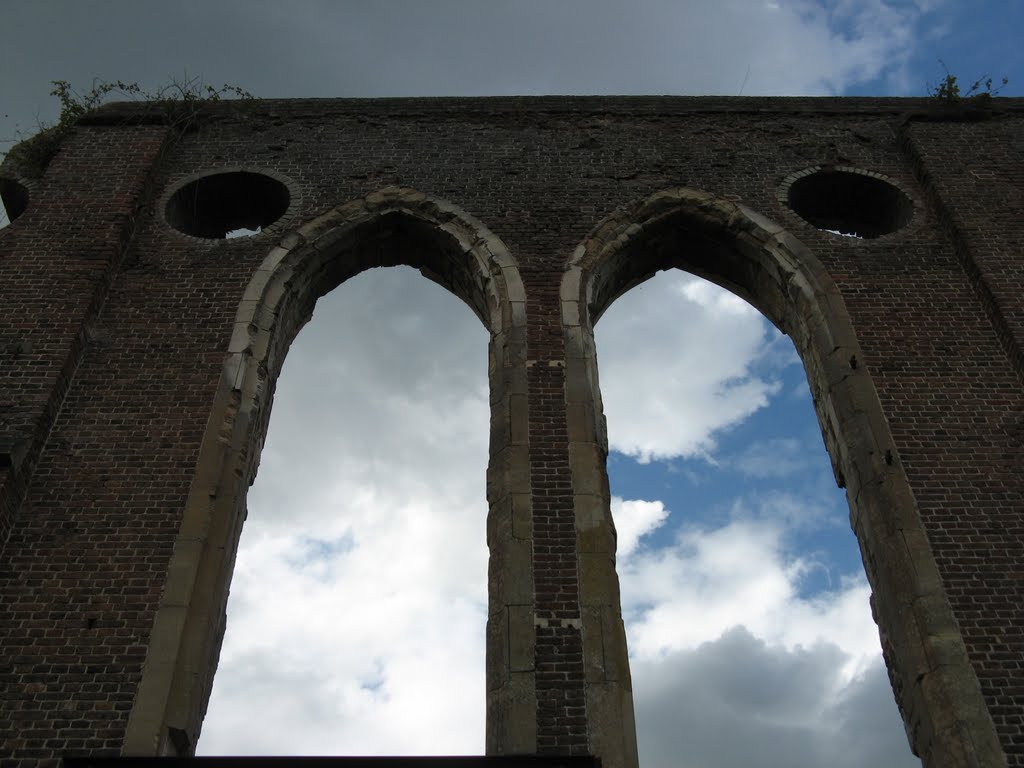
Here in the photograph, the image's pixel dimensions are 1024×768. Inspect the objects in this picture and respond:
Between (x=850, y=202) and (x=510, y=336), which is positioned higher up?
(x=850, y=202)

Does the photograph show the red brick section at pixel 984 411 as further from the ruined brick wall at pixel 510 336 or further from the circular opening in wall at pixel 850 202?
the circular opening in wall at pixel 850 202

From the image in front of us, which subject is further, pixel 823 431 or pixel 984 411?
pixel 823 431

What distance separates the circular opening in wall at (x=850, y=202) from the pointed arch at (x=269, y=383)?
3.70 metres

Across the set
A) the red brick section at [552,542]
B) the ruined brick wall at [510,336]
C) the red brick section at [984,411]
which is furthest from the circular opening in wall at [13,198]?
the red brick section at [984,411]

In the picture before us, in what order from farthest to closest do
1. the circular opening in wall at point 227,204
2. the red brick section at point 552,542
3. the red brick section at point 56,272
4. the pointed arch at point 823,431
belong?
the circular opening in wall at point 227,204
the red brick section at point 56,272
the pointed arch at point 823,431
the red brick section at point 552,542

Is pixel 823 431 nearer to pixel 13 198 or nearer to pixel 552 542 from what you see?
pixel 552 542

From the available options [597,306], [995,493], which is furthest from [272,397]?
[995,493]

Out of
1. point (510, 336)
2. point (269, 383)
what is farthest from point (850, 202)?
point (269, 383)

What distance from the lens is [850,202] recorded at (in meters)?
11.1

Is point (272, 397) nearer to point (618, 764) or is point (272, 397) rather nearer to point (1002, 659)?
point (618, 764)

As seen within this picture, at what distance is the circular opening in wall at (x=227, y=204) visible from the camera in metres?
10.6

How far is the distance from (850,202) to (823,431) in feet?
12.0

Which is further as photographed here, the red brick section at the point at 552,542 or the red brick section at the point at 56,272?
the red brick section at the point at 56,272

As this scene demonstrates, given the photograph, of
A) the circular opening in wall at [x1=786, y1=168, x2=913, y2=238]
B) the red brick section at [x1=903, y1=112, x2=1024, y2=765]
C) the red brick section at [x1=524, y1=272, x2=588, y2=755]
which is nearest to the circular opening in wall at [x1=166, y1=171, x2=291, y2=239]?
the red brick section at [x1=524, y1=272, x2=588, y2=755]
